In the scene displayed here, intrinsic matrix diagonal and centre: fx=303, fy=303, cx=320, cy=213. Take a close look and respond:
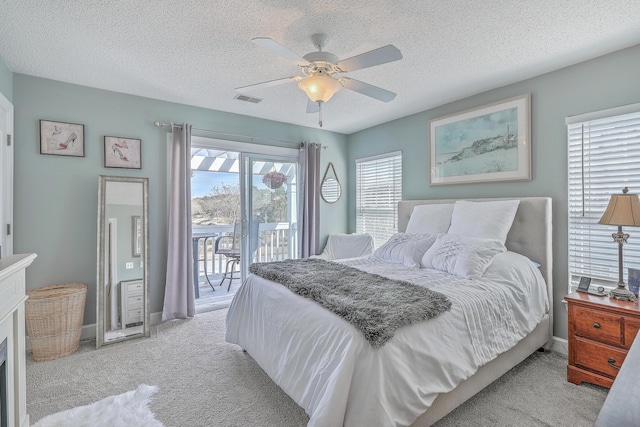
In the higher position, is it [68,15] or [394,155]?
[68,15]

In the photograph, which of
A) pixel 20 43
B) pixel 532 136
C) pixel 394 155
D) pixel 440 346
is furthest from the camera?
pixel 394 155

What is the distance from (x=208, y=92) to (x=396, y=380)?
10.4ft

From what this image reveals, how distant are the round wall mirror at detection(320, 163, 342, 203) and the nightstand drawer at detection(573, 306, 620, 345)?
131 inches

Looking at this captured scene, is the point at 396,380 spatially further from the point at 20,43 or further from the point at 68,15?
the point at 20,43

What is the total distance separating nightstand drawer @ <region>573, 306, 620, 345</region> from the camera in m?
1.99

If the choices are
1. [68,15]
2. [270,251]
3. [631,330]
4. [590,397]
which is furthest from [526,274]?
[68,15]

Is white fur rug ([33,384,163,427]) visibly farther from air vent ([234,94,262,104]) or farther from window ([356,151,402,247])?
window ([356,151,402,247])

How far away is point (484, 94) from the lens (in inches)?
127

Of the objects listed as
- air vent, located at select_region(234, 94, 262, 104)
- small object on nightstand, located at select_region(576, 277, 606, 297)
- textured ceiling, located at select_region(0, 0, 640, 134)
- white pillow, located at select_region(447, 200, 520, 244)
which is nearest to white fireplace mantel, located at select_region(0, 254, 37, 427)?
textured ceiling, located at select_region(0, 0, 640, 134)

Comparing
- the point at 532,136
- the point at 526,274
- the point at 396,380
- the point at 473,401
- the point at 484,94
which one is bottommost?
the point at 473,401

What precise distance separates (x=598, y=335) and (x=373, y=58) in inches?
93.6

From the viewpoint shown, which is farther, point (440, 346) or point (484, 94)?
point (484, 94)

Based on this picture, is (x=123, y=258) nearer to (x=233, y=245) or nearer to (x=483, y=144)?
(x=233, y=245)

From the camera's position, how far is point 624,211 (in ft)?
6.52
